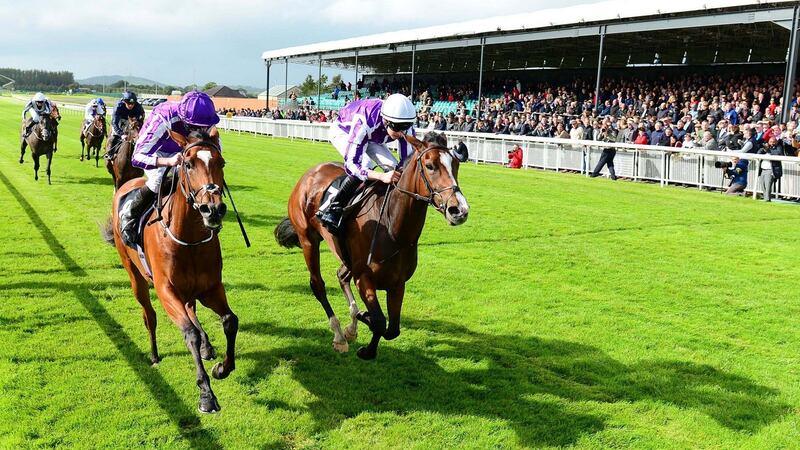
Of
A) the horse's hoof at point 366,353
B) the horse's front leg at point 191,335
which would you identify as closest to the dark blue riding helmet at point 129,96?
the horse's front leg at point 191,335

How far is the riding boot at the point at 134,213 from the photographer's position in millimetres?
4754

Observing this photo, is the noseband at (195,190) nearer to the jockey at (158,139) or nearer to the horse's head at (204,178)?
the horse's head at (204,178)

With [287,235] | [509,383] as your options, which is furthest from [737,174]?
[509,383]

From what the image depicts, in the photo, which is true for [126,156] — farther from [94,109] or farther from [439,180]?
[439,180]

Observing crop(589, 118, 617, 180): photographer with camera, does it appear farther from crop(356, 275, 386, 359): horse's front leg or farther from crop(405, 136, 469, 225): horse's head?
crop(405, 136, 469, 225): horse's head

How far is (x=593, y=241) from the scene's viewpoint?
31.6 feet

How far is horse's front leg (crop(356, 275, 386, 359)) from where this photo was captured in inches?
183

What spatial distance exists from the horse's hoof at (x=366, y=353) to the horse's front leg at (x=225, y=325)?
3.27ft

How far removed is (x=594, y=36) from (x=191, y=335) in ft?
92.4

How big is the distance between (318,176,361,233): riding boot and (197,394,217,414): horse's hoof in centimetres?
163

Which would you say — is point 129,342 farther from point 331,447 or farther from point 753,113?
point 753,113

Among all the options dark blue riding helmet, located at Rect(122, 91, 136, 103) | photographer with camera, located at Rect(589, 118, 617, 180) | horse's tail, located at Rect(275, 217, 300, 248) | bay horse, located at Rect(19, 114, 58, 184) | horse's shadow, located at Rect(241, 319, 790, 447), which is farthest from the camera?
photographer with camera, located at Rect(589, 118, 617, 180)

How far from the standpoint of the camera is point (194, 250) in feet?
13.7

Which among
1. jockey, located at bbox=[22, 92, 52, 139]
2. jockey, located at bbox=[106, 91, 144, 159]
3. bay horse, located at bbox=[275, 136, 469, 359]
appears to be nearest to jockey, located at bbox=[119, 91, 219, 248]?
bay horse, located at bbox=[275, 136, 469, 359]
